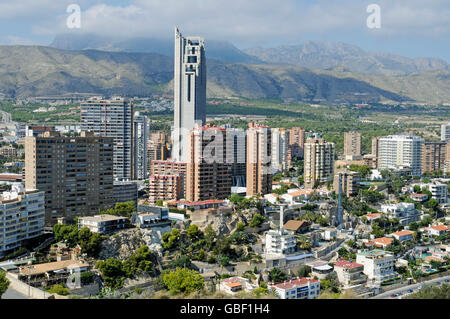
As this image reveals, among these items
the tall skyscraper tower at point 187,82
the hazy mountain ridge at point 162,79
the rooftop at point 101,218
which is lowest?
the rooftop at point 101,218

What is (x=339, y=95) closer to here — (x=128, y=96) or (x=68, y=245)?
(x=128, y=96)

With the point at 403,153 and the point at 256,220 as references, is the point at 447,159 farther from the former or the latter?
the point at 256,220

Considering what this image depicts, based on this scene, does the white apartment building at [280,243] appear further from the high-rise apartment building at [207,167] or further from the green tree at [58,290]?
the green tree at [58,290]

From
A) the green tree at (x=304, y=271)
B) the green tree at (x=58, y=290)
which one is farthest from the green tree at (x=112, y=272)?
the green tree at (x=304, y=271)

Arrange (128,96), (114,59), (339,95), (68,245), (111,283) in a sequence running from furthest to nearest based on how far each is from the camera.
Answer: (339,95) < (114,59) < (128,96) < (68,245) < (111,283)

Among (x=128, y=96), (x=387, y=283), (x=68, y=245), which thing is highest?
(x=128, y=96)

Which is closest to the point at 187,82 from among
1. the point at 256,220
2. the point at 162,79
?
the point at 256,220

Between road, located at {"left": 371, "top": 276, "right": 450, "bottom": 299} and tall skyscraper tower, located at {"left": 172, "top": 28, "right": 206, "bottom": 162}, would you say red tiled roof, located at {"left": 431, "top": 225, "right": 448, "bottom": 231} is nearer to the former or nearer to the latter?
road, located at {"left": 371, "top": 276, "right": 450, "bottom": 299}

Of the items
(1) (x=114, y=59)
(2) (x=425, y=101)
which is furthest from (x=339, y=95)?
(1) (x=114, y=59)
